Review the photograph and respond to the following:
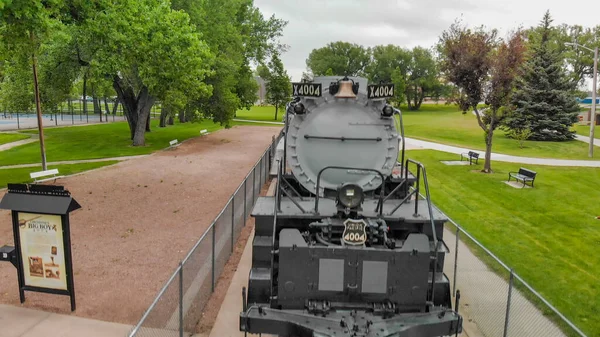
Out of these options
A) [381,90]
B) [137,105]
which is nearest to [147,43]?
[137,105]

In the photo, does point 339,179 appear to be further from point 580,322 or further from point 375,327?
point 580,322

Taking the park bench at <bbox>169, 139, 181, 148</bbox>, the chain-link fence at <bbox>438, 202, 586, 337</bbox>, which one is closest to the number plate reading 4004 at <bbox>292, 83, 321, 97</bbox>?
the chain-link fence at <bbox>438, 202, 586, 337</bbox>

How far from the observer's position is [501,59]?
19.8m

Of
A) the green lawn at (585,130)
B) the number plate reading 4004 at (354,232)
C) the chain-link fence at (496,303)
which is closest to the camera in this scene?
the number plate reading 4004 at (354,232)

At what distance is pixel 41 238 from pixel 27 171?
15168 millimetres

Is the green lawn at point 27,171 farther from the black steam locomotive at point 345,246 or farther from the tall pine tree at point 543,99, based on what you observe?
the tall pine tree at point 543,99

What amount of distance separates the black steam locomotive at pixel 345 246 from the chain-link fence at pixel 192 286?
1250 millimetres

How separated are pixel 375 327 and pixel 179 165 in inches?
795

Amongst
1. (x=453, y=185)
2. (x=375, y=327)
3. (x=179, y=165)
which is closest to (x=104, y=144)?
(x=179, y=165)

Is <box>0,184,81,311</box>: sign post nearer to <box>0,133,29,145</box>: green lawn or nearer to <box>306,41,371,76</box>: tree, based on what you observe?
<box>0,133,29,145</box>: green lawn

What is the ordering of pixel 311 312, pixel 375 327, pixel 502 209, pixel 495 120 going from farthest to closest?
pixel 495 120
pixel 502 209
pixel 311 312
pixel 375 327

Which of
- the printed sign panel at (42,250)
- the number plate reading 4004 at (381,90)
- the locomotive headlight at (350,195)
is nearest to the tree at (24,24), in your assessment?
the printed sign panel at (42,250)

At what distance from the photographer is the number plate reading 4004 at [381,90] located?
7.72m

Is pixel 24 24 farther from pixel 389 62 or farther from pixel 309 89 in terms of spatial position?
pixel 389 62
